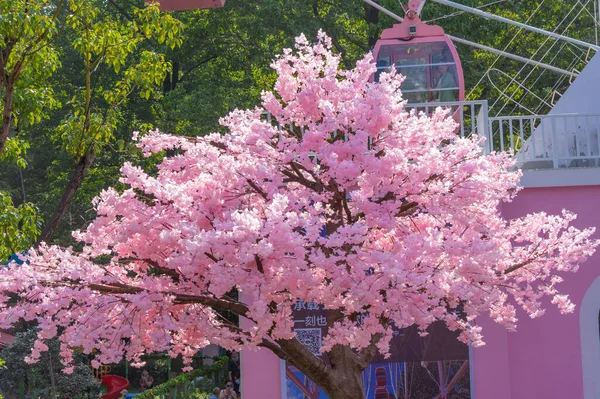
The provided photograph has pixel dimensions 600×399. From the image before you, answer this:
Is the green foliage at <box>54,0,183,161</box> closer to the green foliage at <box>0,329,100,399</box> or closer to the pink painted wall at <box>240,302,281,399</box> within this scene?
the pink painted wall at <box>240,302,281,399</box>

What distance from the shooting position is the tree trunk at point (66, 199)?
8.44m

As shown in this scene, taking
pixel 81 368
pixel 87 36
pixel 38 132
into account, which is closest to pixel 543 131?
pixel 87 36

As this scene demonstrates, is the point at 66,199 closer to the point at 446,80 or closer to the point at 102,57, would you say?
the point at 102,57

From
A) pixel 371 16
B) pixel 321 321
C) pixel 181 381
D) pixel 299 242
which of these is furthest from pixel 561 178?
pixel 371 16

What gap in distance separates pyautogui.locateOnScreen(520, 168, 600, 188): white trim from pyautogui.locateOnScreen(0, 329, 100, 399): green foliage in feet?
31.0

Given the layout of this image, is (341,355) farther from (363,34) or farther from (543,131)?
(363,34)

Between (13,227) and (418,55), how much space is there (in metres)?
6.59

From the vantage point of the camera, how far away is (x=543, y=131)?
1063cm

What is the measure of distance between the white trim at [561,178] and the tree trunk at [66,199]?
15.8 ft

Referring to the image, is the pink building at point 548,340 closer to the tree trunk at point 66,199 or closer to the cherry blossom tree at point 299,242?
the cherry blossom tree at point 299,242

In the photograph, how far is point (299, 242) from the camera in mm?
6523

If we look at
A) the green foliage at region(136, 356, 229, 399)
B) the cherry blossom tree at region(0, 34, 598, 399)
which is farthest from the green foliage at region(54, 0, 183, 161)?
the green foliage at region(136, 356, 229, 399)

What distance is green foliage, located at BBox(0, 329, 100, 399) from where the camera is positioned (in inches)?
648

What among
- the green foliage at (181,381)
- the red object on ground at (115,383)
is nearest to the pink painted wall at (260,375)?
the green foliage at (181,381)
